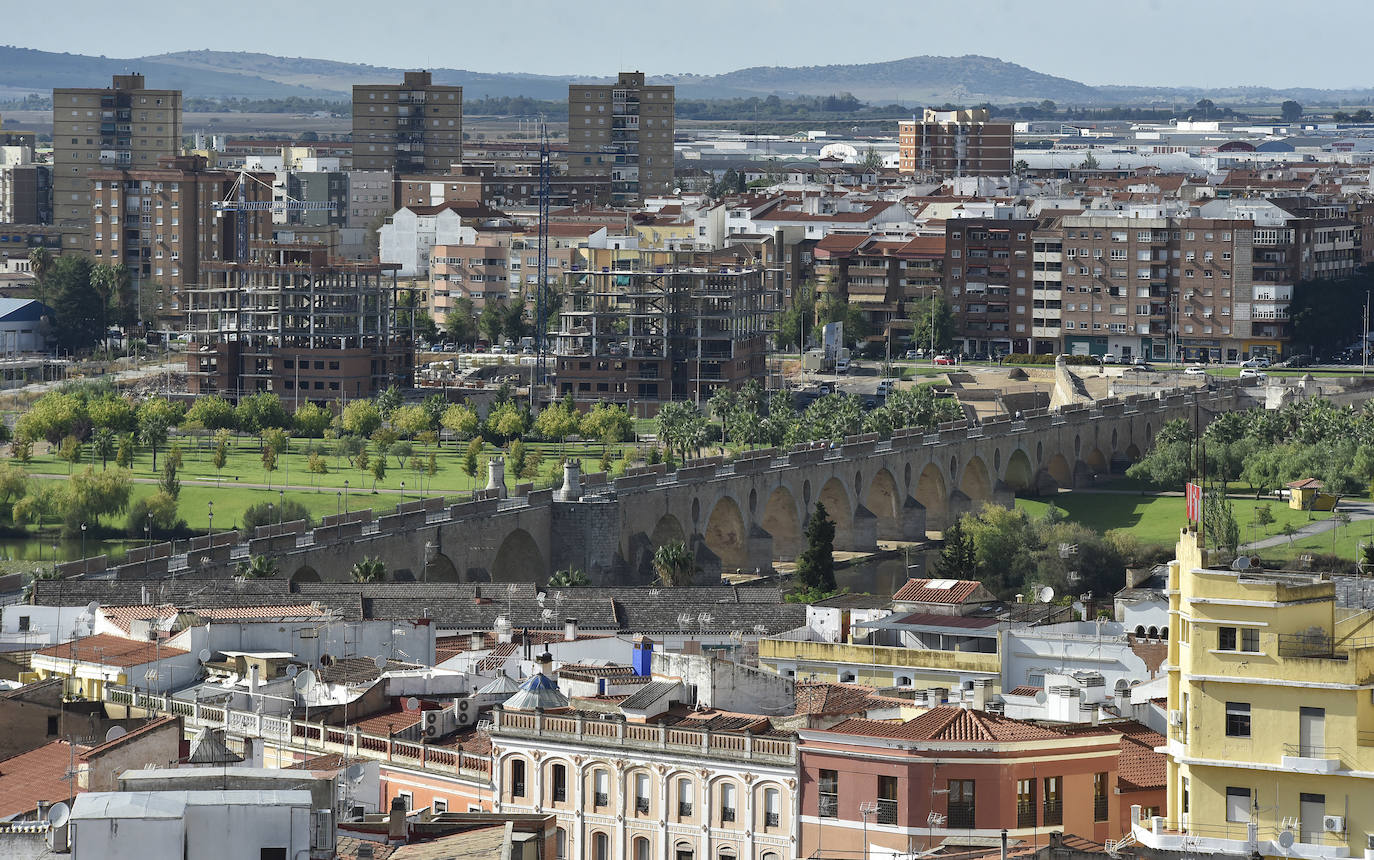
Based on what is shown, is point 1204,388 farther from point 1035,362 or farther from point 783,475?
point 783,475

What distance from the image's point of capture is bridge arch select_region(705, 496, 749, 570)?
116m

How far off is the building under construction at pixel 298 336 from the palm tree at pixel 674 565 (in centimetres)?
6386

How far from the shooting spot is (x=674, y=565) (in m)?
102

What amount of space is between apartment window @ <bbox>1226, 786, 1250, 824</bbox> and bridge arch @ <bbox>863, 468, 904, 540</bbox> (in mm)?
95707

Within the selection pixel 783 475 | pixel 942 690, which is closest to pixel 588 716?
pixel 942 690

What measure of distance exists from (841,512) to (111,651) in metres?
69.2

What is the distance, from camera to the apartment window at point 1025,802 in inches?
1560

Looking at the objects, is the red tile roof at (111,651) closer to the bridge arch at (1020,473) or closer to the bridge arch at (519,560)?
the bridge arch at (519,560)

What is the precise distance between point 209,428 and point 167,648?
317ft

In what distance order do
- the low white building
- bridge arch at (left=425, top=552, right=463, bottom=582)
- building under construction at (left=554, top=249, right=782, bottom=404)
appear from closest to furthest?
the low white building < bridge arch at (left=425, top=552, right=463, bottom=582) < building under construction at (left=554, top=249, right=782, bottom=404)

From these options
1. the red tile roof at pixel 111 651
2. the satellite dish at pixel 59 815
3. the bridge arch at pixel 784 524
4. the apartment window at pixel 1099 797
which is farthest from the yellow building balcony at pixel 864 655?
the bridge arch at pixel 784 524

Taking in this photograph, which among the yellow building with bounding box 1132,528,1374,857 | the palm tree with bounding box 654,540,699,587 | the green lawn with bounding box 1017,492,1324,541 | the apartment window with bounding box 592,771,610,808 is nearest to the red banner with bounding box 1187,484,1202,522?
the yellow building with bounding box 1132,528,1374,857

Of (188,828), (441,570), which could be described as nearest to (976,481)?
(441,570)

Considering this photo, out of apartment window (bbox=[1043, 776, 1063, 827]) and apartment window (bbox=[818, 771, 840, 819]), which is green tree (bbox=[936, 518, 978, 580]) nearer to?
apartment window (bbox=[818, 771, 840, 819])
